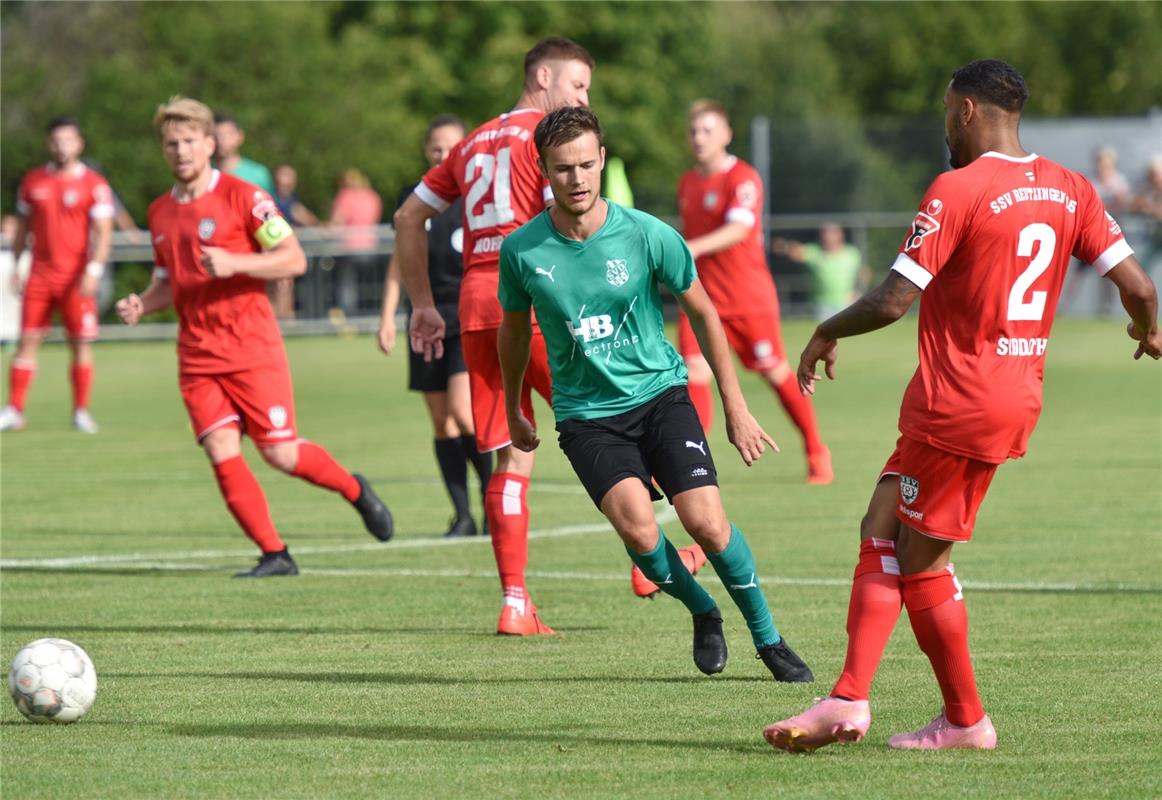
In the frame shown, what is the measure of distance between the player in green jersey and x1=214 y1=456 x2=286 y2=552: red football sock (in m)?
3.05

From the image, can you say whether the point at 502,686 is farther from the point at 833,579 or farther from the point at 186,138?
the point at 186,138

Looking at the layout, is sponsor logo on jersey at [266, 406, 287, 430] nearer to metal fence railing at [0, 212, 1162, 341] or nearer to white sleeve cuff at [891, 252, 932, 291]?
white sleeve cuff at [891, 252, 932, 291]

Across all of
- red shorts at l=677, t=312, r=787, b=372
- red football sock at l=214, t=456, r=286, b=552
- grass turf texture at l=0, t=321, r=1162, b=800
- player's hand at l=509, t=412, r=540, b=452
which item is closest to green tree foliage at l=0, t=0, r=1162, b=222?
grass turf texture at l=0, t=321, r=1162, b=800

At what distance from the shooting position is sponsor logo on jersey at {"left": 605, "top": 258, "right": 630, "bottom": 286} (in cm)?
637

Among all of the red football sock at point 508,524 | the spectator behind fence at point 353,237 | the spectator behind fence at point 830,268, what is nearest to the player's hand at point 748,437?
the red football sock at point 508,524

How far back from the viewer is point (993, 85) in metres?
5.39

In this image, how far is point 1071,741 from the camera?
18.2 feet

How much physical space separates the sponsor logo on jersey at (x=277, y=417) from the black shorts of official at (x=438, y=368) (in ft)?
4.66

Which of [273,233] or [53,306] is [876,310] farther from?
[53,306]

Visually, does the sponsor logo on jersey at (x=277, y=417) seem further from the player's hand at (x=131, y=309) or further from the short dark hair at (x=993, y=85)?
the short dark hair at (x=993, y=85)

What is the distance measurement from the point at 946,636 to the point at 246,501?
180 inches

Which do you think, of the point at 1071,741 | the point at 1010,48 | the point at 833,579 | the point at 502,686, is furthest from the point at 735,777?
the point at 1010,48

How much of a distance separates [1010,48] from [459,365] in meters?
59.3

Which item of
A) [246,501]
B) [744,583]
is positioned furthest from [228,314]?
[744,583]
